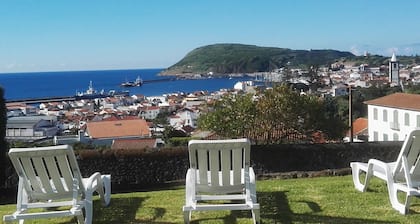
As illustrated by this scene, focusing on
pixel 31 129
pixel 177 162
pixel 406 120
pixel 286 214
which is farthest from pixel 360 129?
pixel 286 214

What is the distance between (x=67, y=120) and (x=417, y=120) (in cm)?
4656

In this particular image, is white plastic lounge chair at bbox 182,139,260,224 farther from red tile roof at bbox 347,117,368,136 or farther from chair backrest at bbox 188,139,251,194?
red tile roof at bbox 347,117,368,136

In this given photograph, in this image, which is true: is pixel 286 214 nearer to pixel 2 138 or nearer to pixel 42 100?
pixel 2 138

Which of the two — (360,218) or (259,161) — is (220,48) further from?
(360,218)

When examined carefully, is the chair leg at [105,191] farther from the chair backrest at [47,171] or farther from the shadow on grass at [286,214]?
the shadow on grass at [286,214]

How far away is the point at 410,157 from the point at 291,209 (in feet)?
4.37

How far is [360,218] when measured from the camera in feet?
15.4

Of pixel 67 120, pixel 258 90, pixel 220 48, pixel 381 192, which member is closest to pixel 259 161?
pixel 258 90

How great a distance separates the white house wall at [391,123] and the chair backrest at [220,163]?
37.0 metres

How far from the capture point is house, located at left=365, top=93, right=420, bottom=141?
1561 inches

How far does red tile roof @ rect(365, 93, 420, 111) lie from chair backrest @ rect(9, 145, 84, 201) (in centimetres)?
3812

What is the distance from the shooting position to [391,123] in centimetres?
4184

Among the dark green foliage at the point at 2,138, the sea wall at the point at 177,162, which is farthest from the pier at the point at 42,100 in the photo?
the sea wall at the point at 177,162

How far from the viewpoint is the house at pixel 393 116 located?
1561 inches
